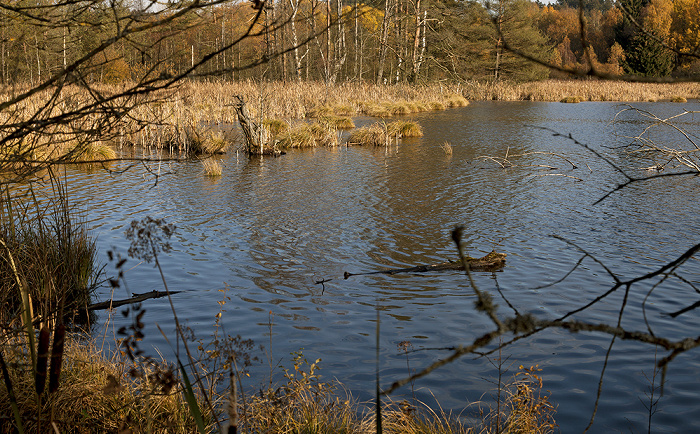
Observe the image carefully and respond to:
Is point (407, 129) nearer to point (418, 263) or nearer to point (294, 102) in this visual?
point (294, 102)

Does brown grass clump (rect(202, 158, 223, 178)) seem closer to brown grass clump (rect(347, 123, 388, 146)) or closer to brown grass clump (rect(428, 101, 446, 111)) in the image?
brown grass clump (rect(347, 123, 388, 146))

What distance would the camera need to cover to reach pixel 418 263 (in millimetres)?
6484

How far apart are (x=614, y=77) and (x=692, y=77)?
291 mm

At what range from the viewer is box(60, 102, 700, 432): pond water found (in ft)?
13.5

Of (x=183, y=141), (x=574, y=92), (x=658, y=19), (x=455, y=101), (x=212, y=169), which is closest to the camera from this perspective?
(x=658, y=19)

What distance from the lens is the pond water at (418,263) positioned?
412 cm

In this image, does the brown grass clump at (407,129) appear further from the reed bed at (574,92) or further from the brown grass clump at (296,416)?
the reed bed at (574,92)

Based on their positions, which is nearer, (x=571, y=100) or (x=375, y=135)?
(x=375, y=135)

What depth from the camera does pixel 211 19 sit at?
2.16 metres

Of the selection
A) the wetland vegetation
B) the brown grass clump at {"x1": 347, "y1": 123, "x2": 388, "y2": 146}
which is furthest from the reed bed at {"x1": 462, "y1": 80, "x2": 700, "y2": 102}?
the brown grass clump at {"x1": 347, "y1": 123, "x2": 388, "y2": 146}

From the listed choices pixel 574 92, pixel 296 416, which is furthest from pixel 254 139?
pixel 574 92

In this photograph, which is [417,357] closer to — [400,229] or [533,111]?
[400,229]

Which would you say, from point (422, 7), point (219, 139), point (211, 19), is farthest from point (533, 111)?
point (211, 19)

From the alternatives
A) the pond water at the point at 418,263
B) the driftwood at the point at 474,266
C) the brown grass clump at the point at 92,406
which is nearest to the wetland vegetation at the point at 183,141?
the brown grass clump at the point at 92,406
